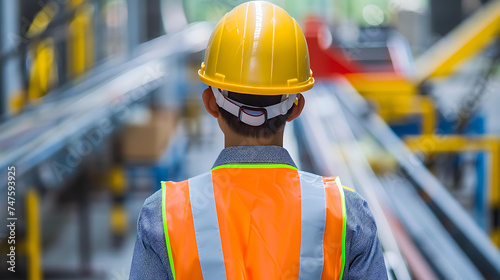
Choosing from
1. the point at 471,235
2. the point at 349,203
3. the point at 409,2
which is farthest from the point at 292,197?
the point at 409,2

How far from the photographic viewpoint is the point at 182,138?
570 centimetres

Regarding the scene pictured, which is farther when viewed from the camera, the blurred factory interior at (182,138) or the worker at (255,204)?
the blurred factory interior at (182,138)

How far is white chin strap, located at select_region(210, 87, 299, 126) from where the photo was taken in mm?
1031

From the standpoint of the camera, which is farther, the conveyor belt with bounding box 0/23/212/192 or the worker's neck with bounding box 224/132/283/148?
the conveyor belt with bounding box 0/23/212/192

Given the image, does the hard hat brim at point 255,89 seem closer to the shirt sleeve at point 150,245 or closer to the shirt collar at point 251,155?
the shirt collar at point 251,155

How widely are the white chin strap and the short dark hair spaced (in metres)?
0.01

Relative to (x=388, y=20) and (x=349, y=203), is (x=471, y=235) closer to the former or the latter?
(x=349, y=203)

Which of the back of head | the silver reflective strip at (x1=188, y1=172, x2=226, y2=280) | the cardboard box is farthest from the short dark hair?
the cardboard box

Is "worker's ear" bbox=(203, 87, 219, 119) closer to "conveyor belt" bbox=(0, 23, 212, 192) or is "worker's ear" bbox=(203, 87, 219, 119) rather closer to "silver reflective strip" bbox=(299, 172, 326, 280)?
"silver reflective strip" bbox=(299, 172, 326, 280)

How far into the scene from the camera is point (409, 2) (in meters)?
11.2

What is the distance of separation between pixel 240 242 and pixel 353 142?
8.86 feet

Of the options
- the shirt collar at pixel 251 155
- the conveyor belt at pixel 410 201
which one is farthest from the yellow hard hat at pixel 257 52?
the conveyor belt at pixel 410 201

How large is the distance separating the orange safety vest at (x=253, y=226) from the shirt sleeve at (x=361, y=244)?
0.8 inches

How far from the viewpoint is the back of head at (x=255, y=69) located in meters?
1.04
